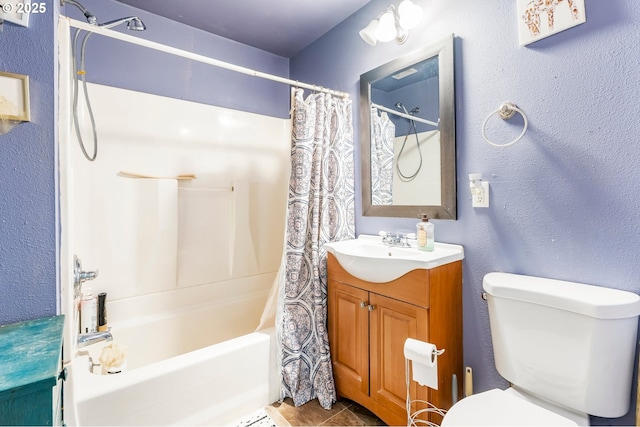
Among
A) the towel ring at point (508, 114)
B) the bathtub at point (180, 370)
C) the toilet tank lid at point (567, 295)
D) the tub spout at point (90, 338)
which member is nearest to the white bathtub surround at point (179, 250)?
the bathtub at point (180, 370)

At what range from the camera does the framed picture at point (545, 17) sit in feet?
3.60

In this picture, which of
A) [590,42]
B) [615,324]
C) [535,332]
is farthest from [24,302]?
[590,42]

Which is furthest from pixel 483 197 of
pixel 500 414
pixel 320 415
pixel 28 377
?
pixel 28 377

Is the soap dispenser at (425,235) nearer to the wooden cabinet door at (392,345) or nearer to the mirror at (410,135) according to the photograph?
the mirror at (410,135)

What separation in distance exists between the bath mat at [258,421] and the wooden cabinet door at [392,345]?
562mm

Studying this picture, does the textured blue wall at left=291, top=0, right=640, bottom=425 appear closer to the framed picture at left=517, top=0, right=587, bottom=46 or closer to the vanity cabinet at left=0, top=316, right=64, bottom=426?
the framed picture at left=517, top=0, right=587, bottom=46

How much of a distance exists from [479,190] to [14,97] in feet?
5.59

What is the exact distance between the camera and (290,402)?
Answer: 67.9 inches

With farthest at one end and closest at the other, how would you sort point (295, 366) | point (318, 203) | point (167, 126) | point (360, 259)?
point (167, 126)
point (318, 203)
point (295, 366)
point (360, 259)

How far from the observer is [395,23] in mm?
1637

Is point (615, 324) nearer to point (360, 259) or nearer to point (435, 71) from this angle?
point (360, 259)

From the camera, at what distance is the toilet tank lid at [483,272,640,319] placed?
921mm

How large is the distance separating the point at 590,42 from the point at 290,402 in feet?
7.13

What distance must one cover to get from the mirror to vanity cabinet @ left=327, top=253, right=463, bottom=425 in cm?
42
